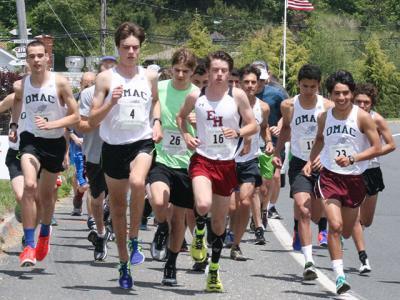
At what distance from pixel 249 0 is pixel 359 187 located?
137229mm

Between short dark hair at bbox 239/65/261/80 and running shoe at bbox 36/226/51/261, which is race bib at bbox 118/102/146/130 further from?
short dark hair at bbox 239/65/261/80

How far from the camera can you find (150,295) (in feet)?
33.4

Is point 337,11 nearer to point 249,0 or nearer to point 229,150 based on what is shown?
point 249,0

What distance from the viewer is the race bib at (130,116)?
10.4 m

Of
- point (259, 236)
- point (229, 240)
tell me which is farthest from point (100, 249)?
point (259, 236)

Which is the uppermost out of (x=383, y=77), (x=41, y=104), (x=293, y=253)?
(x=41, y=104)

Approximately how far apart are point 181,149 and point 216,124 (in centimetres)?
105

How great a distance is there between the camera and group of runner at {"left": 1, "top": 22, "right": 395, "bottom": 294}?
10.5 m

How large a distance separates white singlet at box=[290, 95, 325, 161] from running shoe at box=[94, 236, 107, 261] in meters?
2.26

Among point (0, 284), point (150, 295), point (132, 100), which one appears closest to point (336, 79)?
point (132, 100)

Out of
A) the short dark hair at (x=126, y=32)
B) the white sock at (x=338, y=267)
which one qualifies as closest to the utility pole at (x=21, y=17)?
Result: the short dark hair at (x=126, y=32)

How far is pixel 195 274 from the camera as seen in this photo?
11.7 metres

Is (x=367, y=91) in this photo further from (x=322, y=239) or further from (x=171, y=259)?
(x=171, y=259)

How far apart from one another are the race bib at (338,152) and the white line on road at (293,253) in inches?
43.7
